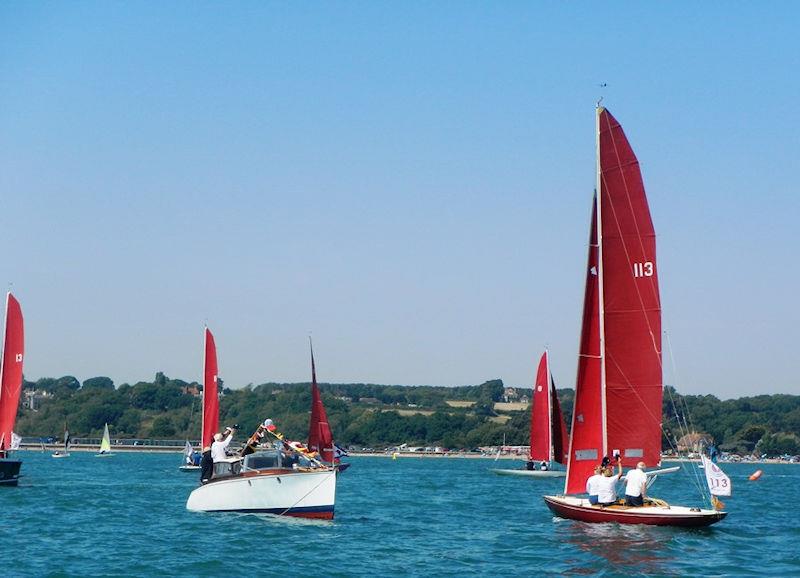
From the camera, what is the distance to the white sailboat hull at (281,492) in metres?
35.3

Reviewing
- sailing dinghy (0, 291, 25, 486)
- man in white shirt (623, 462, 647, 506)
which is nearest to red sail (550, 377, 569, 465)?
sailing dinghy (0, 291, 25, 486)

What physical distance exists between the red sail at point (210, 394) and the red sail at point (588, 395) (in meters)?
34.5

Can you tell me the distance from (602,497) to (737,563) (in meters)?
5.75

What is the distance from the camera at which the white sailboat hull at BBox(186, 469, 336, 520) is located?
35281mm

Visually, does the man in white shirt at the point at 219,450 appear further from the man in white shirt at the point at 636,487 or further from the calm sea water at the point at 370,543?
the man in white shirt at the point at 636,487

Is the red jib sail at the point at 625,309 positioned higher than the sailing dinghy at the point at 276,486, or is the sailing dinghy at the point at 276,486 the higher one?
the red jib sail at the point at 625,309

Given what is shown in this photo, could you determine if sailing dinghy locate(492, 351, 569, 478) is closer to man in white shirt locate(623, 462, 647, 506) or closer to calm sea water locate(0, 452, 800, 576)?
calm sea water locate(0, 452, 800, 576)

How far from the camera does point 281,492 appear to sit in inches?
1393

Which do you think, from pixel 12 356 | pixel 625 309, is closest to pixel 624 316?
pixel 625 309

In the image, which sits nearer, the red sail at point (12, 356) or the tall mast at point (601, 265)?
the tall mast at point (601, 265)

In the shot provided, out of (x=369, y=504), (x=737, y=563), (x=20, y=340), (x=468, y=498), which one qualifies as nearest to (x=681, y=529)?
(x=737, y=563)

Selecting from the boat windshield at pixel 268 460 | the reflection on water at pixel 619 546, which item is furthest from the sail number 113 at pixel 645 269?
the boat windshield at pixel 268 460

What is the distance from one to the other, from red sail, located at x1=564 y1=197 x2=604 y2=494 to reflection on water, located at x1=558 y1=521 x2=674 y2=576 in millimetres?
1977

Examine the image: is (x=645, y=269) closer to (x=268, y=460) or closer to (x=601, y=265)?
(x=601, y=265)
